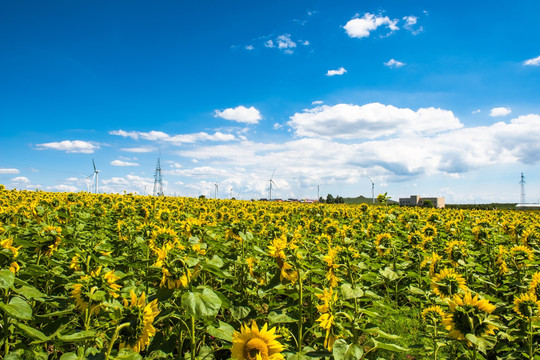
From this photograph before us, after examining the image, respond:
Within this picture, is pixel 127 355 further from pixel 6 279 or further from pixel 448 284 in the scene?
pixel 448 284

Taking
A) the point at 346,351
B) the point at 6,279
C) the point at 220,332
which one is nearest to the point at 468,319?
the point at 346,351

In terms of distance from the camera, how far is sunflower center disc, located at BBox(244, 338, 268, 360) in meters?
2.13

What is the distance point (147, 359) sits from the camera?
2.44m

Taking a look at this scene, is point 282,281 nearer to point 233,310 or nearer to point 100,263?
point 233,310

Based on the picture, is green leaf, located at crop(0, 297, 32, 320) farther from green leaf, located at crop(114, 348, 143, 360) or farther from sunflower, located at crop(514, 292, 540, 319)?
sunflower, located at crop(514, 292, 540, 319)

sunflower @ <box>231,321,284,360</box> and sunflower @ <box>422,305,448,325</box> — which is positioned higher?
sunflower @ <box>231,321,284,360</box>

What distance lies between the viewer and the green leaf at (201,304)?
207 cm

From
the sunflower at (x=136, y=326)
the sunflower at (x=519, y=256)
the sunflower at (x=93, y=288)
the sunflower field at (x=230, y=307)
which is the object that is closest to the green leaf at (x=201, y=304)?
the sunflower field at (x=230, y=307)

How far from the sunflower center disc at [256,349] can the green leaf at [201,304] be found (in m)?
0.31

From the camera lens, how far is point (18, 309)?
2.52 m

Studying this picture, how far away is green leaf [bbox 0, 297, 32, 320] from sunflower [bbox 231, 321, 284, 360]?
1.56 meters

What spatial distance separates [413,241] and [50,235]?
6608mm

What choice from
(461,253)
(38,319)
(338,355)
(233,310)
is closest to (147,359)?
(233,310)

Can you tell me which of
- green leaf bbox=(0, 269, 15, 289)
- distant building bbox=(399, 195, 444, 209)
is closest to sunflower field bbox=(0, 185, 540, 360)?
green leaf bbox=(0, 269, 15, 289)
